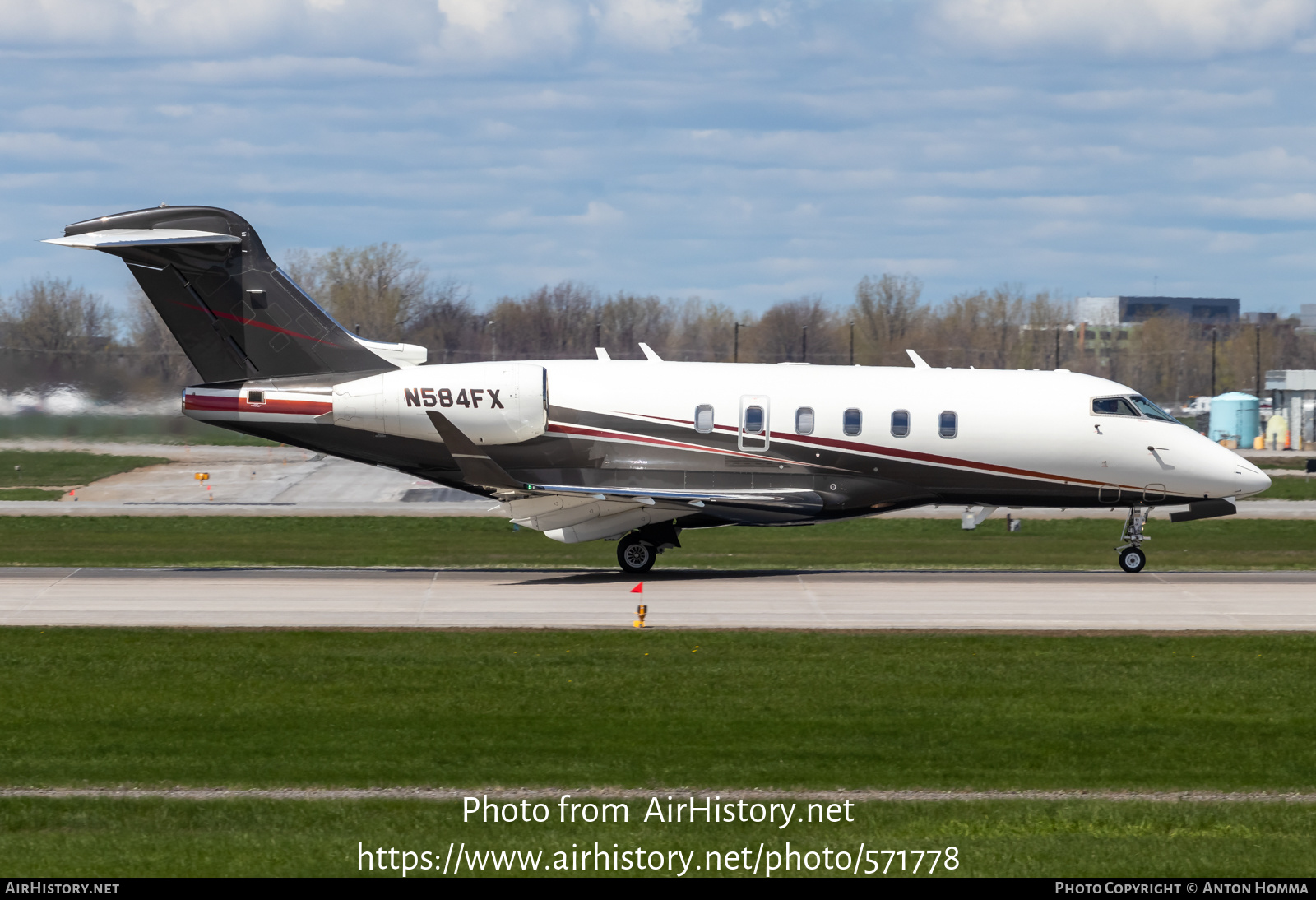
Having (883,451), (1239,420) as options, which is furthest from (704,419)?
(1239,420)

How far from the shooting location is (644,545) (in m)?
29.6

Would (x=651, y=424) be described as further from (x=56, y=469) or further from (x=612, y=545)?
(x=56, y=469)

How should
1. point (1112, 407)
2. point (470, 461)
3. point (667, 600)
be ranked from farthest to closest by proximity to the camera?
point (1112, 407)
point (470, 461)
point (667, 600)

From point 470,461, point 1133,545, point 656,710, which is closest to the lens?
point 656,710

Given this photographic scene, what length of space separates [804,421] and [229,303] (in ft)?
38.7

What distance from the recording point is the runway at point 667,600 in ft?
77.3

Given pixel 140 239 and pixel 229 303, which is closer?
pixel 140 239

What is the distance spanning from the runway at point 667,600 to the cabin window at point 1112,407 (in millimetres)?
3392

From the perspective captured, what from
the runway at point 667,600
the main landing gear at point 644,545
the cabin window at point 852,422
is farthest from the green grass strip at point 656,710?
the cabin window at point 852,422

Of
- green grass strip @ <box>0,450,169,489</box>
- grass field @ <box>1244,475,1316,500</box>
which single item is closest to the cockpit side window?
grass field @ <box>1244,475,1316,500</box>

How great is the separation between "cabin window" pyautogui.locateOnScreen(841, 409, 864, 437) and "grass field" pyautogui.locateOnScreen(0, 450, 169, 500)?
34123 mm

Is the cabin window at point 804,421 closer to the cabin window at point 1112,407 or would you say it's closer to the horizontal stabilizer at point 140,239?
the cabin window at point 1112,407

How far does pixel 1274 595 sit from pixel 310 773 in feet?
64.7
